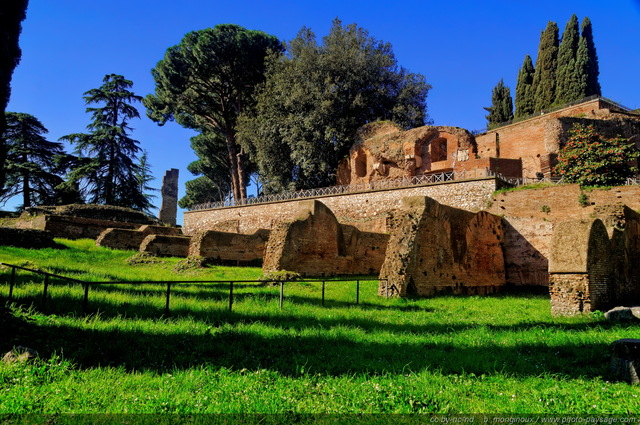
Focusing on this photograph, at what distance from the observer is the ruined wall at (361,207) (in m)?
21.3

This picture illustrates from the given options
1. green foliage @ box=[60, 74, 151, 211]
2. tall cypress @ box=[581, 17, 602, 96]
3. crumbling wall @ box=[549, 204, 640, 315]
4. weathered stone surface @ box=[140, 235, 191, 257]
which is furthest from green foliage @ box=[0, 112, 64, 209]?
tall cypress @ box=[581, 17, 602, 96]

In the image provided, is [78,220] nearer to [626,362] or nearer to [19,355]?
[19,355]

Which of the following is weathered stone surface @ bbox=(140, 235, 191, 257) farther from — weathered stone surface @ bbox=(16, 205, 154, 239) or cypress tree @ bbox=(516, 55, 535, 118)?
cypress tree @ bbox=(516, 55, 535, 118)

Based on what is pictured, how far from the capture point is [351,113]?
105ft

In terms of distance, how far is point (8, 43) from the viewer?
7074mm

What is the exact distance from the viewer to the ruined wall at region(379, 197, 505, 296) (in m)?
11.9

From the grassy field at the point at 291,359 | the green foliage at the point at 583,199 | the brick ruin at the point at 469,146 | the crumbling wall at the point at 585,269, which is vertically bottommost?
the grassy field at the point at 291,359

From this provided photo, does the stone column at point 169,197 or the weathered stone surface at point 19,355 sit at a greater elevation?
the stone column at point 169,197

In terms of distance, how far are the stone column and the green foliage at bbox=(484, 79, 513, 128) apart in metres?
35.3

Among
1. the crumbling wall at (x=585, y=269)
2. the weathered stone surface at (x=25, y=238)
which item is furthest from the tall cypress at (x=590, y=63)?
the weathered stone surface at (x=25, y=238)

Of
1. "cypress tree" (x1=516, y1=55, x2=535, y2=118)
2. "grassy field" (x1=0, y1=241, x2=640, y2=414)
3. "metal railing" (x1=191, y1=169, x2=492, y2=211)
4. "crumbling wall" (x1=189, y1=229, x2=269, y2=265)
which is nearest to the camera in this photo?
"grassy field" (x1=0, y1=241, x2=640, y2=414)

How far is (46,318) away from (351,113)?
28374mm

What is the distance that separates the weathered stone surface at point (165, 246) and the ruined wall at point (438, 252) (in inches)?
467

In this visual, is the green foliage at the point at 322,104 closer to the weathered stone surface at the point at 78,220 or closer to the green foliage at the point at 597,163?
the weathered stone surface at the point at 78,220
